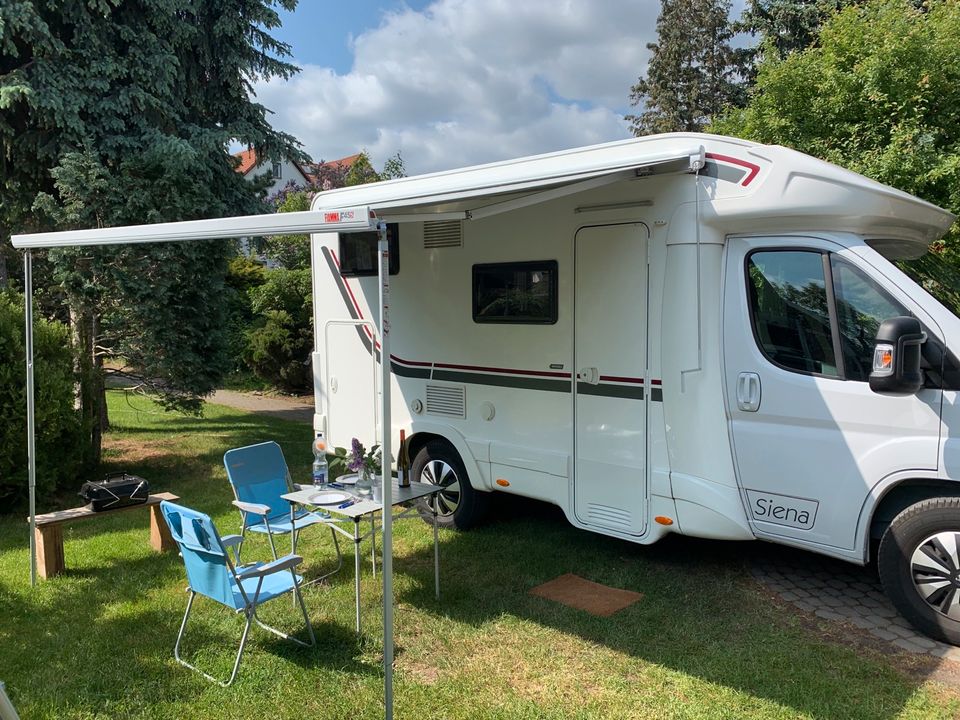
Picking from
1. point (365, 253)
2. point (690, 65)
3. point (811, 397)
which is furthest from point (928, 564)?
point (690, 65)

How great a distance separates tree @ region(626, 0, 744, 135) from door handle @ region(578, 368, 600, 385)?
67.7 feet

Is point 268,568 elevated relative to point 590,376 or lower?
lower

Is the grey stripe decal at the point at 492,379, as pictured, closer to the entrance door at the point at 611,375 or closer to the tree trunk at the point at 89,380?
the entrance door at the point at 611,375

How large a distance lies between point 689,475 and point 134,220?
6.51 metres

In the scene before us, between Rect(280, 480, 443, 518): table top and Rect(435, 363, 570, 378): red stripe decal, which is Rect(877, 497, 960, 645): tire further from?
Rect(280, 480, 443, 518): table top

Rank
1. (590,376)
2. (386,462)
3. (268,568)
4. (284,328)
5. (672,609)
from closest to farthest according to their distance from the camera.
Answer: (386,462)
(268,568)
(672,609)
(590,376)
(284,328)

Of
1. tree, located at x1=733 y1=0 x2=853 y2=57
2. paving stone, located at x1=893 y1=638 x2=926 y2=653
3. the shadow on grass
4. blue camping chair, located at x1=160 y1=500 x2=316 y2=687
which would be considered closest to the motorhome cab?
paving stone, located at x1=893 y1=638 x2=926 y2=653

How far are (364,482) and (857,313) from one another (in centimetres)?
299

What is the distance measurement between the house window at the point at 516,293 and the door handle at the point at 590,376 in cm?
42

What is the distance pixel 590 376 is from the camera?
4.77 metres

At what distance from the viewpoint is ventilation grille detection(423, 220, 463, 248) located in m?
5.49

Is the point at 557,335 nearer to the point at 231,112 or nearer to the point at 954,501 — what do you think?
the point at 954,501

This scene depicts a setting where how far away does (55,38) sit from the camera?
25.6 ft

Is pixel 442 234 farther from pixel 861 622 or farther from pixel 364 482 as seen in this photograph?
pixel 861 622
